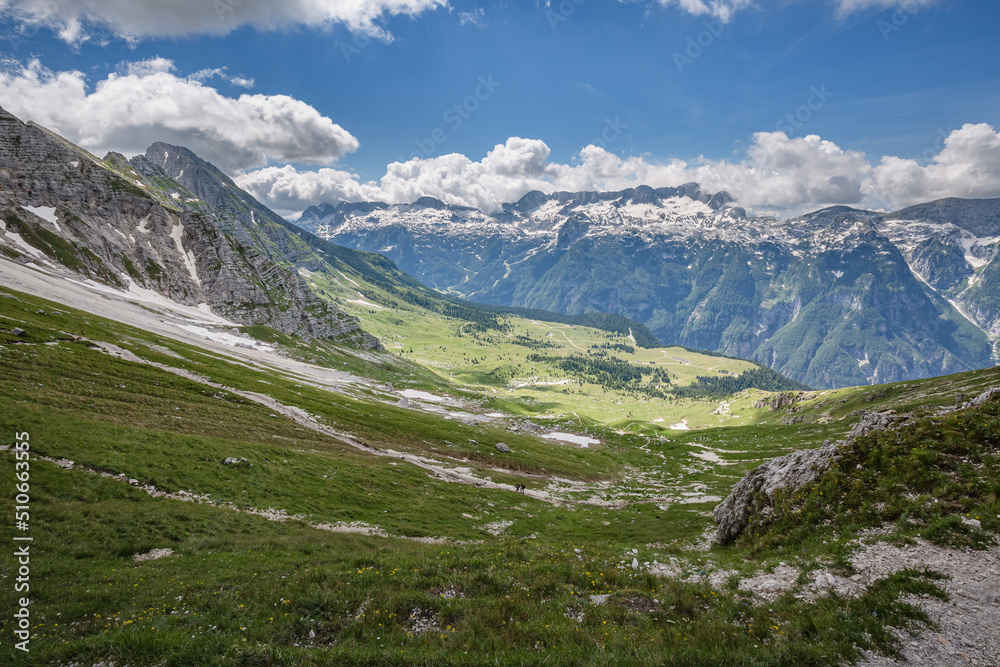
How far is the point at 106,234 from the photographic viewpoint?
166m

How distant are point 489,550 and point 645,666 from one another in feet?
46.4

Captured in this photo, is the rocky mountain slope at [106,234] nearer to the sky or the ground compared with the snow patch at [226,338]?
nearer to the sky

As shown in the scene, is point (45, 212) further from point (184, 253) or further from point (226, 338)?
point (226, 338)

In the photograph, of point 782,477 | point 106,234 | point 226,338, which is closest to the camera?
point 782,477

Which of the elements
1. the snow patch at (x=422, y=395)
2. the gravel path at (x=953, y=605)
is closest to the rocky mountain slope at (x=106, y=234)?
the snow patch at (x=422, y=395)

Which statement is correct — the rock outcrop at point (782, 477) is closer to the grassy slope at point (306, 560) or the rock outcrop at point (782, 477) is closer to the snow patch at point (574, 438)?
the grassy slope at point (306, 560)

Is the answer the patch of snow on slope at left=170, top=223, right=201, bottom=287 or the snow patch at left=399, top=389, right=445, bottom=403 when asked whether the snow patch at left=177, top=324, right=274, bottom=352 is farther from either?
the snow patch at left=399, top=389, right=445, bottom=403

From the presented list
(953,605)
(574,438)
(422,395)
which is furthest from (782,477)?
(422,395)

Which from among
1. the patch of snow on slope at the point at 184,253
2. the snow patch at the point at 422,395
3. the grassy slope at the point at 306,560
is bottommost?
the snow patch at the point at 422,395

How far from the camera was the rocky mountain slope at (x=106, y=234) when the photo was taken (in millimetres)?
144500

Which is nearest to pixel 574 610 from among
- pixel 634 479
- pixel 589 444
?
pixel 634 479

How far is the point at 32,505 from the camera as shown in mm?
21609

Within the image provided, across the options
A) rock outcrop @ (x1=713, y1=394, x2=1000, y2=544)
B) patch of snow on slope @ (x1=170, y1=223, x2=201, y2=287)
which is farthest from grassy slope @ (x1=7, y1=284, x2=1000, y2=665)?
patch of snow on slope @ (x1=170, y1=223, x2=201, y2=287)

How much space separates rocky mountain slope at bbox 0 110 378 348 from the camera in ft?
474
